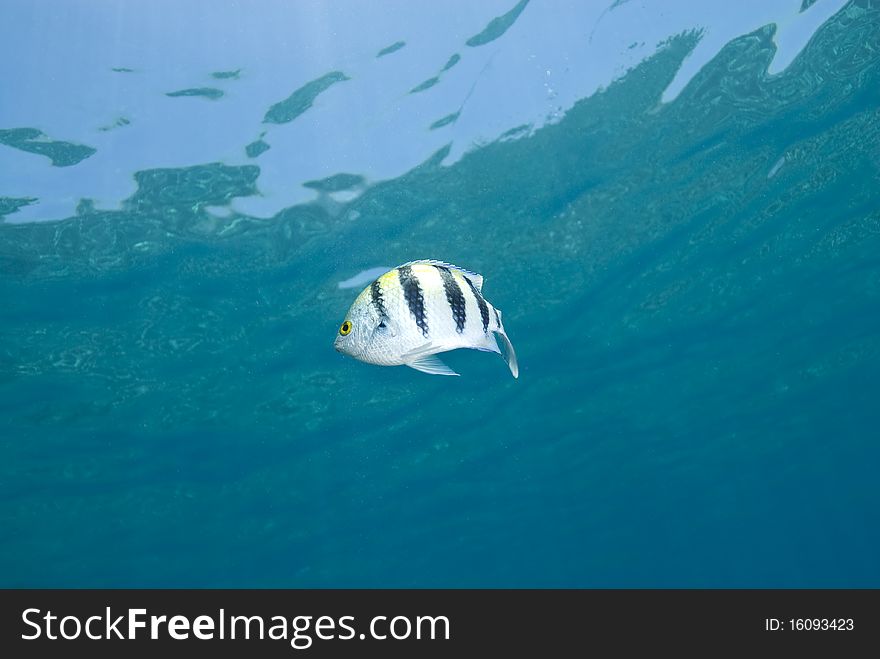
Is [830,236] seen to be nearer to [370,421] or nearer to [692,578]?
[370,421]

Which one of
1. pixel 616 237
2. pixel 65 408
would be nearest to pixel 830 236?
pixel 616 237

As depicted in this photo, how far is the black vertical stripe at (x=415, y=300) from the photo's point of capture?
94.3 inches

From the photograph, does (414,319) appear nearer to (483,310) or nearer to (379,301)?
(379,301)

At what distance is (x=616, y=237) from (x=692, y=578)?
90901 millimetres

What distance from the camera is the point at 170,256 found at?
1207 centimetres

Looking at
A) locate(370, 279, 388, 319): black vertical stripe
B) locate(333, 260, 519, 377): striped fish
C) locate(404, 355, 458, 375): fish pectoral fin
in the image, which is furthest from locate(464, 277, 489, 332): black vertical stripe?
locate(370, 279, 388, 319): black vertical stripe

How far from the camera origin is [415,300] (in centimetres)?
241

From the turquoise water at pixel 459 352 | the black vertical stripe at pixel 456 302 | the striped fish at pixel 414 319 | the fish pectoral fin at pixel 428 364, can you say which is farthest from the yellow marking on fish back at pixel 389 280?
the turquoise water at pixel 459 352

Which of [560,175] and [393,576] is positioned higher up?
[560,175]

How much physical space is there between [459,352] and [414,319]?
15.7m

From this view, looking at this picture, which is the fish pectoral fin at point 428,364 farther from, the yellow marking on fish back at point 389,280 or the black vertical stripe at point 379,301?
the yellow marking on fish back at point 389,280

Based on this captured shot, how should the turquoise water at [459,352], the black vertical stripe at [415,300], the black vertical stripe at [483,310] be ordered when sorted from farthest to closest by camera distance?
1. the turquoise water at [459,352]
2. the black vertical stripe at [483,310]
3. the black vertical stripe at [415,300]

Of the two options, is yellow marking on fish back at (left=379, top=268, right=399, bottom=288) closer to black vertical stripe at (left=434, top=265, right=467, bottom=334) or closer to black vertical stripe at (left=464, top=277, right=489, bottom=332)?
black vertical stripe at (left=434, top=265, right=467, bottom=334)
